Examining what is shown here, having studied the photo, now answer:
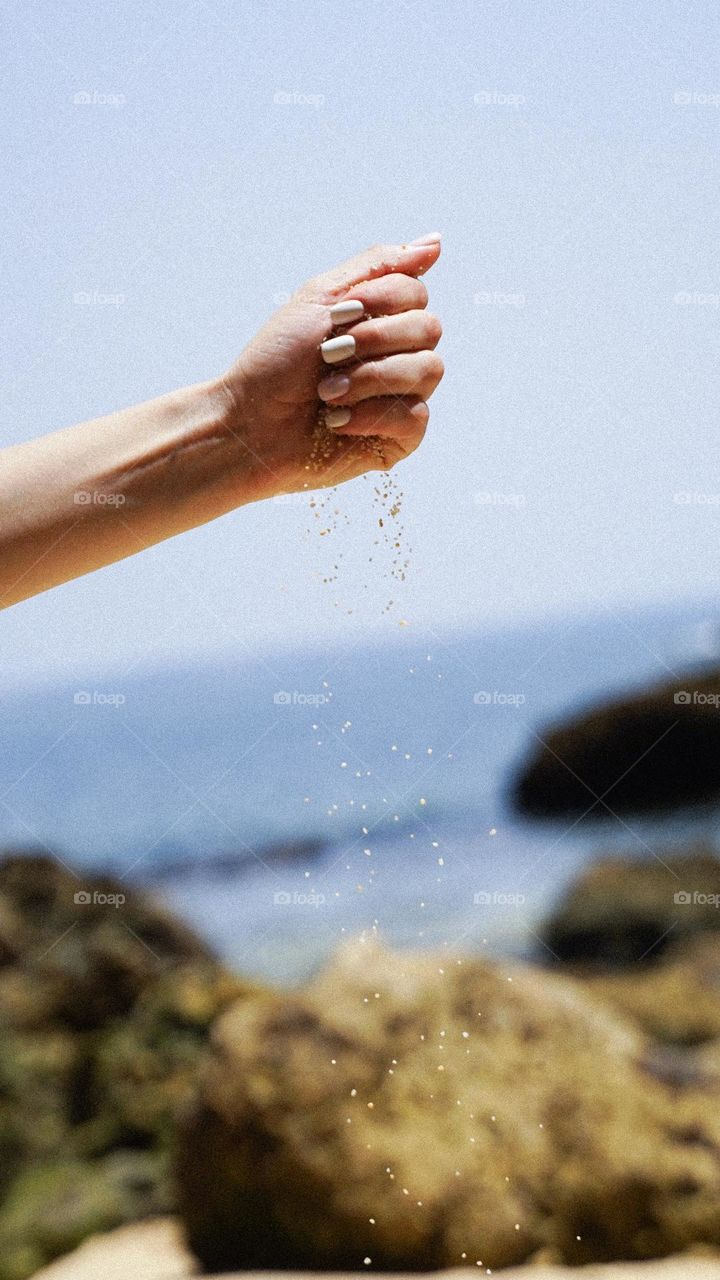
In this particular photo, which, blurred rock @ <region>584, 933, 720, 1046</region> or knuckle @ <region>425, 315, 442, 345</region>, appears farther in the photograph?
blurred rock @ <region>584, 933, 720, 1046</region>

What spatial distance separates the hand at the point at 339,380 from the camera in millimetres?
1019

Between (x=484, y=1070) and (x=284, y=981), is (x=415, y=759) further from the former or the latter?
(x=484, y=1070)

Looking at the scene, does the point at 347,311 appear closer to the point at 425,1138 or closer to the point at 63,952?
the point at 425,1138

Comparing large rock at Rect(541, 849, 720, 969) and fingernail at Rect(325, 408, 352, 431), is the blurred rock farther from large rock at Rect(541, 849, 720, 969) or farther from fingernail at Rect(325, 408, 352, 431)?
fingernail at Rect(325, 408, 352, 431)

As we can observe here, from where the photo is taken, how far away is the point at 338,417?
1040mm

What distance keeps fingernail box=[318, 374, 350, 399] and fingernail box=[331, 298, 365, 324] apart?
2.0 inches

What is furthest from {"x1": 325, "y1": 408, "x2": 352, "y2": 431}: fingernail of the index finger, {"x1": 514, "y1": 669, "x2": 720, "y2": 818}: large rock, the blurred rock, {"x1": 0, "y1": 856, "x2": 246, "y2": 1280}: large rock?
{"x1": 514, "y1": 669, "x2": 720, "y2": 818}: large rock

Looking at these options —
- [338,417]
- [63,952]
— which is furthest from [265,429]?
[63,952]

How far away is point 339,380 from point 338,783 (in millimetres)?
2627

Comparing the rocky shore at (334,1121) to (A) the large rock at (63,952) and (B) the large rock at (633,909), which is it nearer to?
(A) the large rock at (63,952)

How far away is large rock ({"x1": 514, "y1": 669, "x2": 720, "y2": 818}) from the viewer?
356 cm

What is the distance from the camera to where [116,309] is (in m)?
2.84

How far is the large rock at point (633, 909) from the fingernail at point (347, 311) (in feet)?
8.30

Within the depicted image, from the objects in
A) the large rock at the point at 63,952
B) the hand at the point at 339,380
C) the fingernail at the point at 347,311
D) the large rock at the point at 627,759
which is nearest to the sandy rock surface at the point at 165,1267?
the large rock at the point at 63,952
